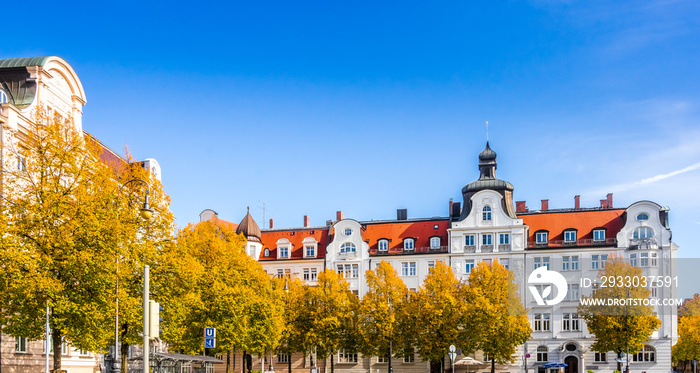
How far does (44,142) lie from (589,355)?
6051cm

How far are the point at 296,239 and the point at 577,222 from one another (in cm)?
3238

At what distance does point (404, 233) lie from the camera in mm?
89562

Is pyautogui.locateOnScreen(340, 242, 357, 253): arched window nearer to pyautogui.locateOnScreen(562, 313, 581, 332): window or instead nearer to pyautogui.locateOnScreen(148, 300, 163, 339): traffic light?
pyautogui.locateOnScreen(562, 313, 581, 332): window

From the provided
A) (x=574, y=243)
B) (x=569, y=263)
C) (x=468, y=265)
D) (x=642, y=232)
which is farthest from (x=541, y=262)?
(x=642, y=232)

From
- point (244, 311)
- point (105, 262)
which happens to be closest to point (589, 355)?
point (244, 311)

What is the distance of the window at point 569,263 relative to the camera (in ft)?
270

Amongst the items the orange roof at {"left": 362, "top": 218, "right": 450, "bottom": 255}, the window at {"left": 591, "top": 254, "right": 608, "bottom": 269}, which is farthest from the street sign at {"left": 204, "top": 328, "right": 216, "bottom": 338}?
the window at {"left": 591, "top": 254, "right": 608, "bottom": 269}

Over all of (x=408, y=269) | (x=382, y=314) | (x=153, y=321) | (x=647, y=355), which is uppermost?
(x=408, y=269)

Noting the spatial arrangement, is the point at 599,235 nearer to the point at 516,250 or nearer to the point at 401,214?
the point at 516,250

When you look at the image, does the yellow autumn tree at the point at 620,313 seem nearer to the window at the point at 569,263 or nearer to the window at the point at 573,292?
the window at the point at 573,292

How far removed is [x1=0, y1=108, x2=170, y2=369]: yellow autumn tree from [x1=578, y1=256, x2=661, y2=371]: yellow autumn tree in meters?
46.4

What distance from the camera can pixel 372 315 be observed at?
7231cm

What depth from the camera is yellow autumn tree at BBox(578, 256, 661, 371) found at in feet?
222

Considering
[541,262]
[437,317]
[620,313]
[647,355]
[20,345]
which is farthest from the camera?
[541,262]
